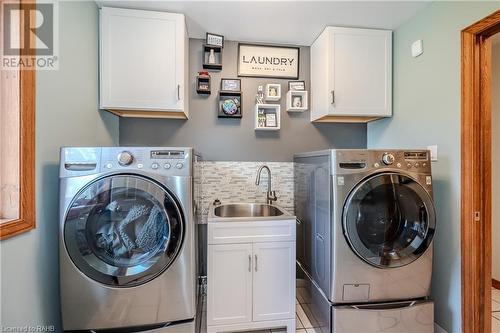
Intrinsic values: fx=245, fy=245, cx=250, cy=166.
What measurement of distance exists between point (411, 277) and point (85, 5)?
9.23 feet

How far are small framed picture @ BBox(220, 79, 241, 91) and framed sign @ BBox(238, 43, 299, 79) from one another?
0.10 metres

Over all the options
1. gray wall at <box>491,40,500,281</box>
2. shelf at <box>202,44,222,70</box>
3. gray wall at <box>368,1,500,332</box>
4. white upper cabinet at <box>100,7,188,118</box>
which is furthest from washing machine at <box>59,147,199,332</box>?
gray wall at <box>491,40,500,281</box>

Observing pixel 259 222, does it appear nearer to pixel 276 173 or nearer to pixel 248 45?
pixel 276 173

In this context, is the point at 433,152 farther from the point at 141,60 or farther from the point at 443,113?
the point at 141,60

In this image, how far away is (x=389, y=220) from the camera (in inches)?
62.6

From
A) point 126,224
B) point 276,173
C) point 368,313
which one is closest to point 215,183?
point 276,173

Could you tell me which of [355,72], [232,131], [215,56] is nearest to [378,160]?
[355,72]

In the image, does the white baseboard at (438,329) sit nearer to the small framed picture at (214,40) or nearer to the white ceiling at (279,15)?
the white ceiling at (279,15)

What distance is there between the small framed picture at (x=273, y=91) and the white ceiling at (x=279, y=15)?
435 millimetres

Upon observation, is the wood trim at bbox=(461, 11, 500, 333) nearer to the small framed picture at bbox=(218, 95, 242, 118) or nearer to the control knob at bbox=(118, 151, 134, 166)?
the small framed picture at bbox=(218, 95, 242, 118)

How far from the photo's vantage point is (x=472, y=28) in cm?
149

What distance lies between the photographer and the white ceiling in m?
1.80

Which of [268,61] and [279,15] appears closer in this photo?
[279,15]

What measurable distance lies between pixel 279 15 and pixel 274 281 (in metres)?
1.97
